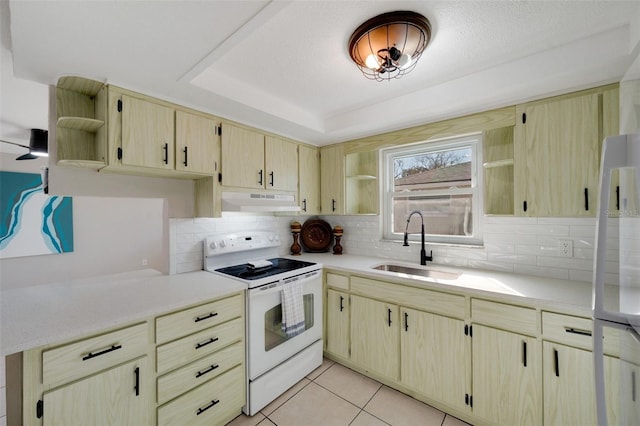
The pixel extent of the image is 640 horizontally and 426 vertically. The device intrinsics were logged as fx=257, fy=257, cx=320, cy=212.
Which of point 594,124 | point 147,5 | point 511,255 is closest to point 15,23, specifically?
point 147,5

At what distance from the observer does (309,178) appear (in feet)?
9.53

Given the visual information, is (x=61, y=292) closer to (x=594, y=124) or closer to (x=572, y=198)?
(x=572, y=198)

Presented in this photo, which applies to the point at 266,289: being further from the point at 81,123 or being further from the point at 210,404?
the point at 81,123

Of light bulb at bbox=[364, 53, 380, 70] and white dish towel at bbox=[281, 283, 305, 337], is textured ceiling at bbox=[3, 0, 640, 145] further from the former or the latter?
white dish towel at bbox=[281, 283, 305, 337]

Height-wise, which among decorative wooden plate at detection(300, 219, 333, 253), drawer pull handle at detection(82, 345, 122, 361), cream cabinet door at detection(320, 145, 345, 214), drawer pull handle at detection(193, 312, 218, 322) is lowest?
drawer pull handle at detection(82, 345, 122, 361)

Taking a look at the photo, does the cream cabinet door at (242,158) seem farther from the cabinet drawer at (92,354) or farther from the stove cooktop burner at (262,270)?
the cabinet drawer at (92,354)

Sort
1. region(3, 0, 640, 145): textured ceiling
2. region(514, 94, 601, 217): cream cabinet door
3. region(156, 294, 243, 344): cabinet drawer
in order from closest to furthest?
region(3, 0, 640, 145): textured ceiling, region(156, 294, 243, 344): cabinet drawer, region(514, 94, 601, 217): cream cabinet door

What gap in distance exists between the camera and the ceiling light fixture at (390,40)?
123cm

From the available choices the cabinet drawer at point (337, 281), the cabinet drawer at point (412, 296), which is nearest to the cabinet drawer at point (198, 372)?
the cabinet drawer at point (337, 281)

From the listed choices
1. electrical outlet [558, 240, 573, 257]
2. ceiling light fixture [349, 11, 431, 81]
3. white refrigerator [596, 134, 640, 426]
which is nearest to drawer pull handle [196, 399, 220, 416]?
white refrigerator [596, 134, 640, 426]

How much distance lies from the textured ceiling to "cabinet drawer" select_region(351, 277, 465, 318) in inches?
54.5

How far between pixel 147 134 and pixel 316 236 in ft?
6.55

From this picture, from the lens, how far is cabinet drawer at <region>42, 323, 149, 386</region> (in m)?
1.13

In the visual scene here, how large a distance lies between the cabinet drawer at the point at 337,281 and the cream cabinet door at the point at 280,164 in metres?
0.97
